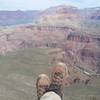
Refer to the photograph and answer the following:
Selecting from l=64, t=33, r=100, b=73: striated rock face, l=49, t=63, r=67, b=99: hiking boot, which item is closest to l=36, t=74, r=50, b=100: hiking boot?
l=49, t=63, r=67, b=99: hiking boot

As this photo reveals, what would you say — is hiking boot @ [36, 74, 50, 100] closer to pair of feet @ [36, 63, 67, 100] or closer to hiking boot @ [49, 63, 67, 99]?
pair of feet @ [36, 63, 67, 100]

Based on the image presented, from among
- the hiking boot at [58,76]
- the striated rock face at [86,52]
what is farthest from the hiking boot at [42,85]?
the striated rock face at [86,52]

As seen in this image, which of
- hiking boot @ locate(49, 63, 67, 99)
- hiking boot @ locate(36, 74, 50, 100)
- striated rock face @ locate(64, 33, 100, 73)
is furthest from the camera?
striated rock face @ locate(64, 33, 100, 73)

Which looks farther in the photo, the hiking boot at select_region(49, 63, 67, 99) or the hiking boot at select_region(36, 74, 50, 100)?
the hiking boot at select_region(36, 74, 50, 100)

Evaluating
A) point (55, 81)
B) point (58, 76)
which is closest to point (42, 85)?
point (55, 81)

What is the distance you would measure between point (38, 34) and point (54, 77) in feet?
597

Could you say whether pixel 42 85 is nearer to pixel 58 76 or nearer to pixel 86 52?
pixel 58 76

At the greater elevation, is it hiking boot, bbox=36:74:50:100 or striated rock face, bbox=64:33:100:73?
hiking boot, bbox=36:74:50:100

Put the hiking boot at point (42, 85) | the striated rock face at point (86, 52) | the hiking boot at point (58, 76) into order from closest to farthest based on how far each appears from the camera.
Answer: the hiking boot at point (58, 76), the hiking boot at point (42, 85), the striated rock face at point (86, 52)

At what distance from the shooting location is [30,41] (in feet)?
608

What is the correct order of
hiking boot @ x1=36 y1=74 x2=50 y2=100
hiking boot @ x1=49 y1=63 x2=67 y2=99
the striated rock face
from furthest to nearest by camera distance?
1. the striated rock face
2. hiking boot @ x1=36 y1=74 x2=50 y2=100
3. hiking boot @ x1=49 y1=63 x2=67 y2=99

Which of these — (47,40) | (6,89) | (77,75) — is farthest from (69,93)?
(47,40)

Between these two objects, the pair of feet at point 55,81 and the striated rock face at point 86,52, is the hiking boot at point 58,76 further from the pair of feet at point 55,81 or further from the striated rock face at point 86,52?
the striated rock face at point 86,52

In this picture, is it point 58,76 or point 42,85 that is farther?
point 42,85
